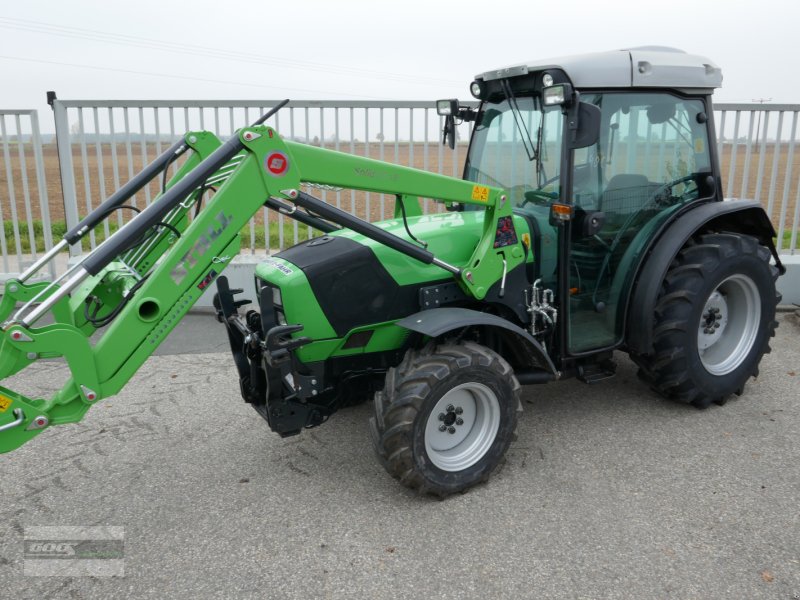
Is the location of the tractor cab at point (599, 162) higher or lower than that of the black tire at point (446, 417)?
higher

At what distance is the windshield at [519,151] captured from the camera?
385 cm

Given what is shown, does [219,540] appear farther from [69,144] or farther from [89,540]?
[69,144]

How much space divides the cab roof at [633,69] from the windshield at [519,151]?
19cm

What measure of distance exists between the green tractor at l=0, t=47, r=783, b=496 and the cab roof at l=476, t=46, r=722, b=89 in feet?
0.04

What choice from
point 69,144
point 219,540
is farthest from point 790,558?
point 69,144

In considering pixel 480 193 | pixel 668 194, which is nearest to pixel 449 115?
pixel 480 193

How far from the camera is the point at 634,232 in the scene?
417 centimetres

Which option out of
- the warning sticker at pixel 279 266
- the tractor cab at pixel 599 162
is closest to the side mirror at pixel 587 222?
the tractor cab at pixel 599 162

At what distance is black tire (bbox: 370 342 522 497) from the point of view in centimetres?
326

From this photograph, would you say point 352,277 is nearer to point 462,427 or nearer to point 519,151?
point 462,427

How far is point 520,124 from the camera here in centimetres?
401

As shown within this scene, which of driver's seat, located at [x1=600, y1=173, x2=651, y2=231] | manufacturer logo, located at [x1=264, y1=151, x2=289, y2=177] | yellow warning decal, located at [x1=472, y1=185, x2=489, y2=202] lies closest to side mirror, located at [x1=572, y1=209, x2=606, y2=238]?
driver's seat, located at [x1=600, y1=173, x2=651, y2=231]

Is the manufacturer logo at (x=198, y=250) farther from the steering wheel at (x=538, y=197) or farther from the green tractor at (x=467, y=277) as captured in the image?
the steering wheel at (x=538, y=197)

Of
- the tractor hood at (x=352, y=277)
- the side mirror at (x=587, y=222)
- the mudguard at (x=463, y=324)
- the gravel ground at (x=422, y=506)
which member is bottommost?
the gravel ground at (x=422, y=506)
